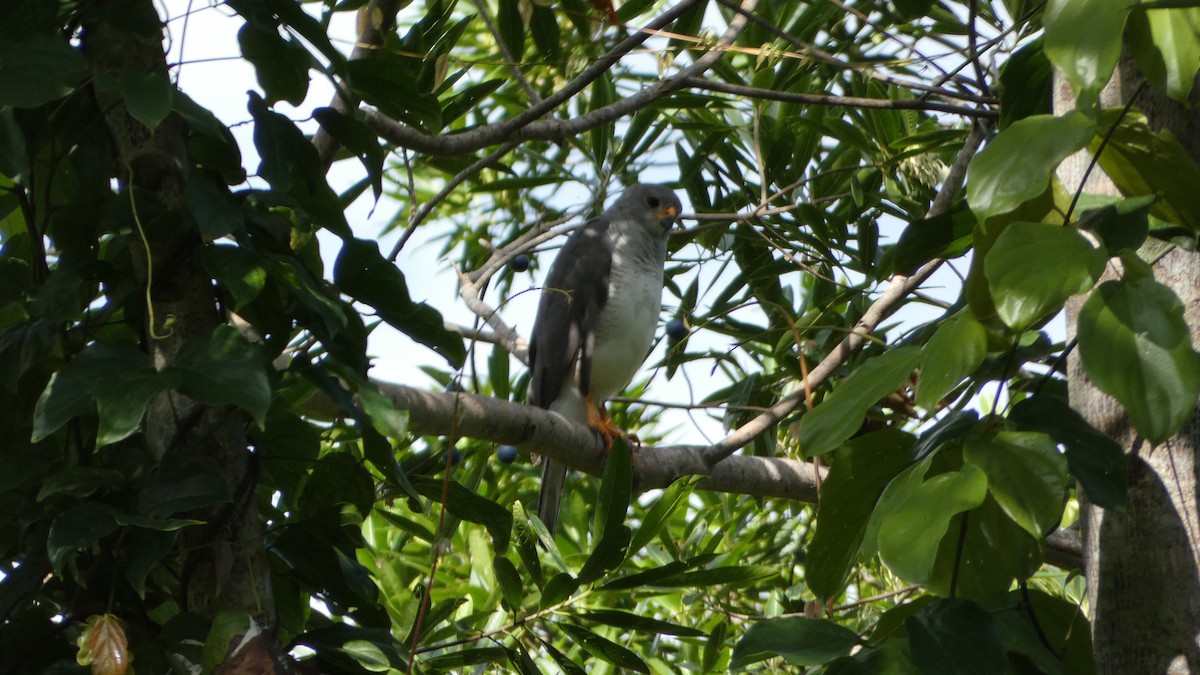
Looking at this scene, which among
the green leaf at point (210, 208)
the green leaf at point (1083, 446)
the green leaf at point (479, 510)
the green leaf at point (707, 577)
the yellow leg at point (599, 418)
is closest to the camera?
the green leaf at point (1083, 446)

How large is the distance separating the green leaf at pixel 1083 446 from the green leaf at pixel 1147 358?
0.64ft

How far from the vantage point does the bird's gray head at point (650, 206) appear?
196 inches

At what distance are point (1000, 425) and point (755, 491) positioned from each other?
2050mm

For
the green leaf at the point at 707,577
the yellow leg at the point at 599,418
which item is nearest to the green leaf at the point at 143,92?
the green leaf at the point at 707,577

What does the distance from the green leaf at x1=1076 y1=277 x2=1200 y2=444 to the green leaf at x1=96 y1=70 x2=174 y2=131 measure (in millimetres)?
1140

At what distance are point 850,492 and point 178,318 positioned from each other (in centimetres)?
102

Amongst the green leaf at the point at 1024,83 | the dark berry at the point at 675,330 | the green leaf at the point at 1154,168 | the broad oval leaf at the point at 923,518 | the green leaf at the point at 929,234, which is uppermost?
the dark berry at the point at 675,330

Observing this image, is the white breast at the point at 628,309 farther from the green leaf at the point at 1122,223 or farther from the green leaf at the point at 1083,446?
the green leaf at the point at 1122,223

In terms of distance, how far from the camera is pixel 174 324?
5.62 feet

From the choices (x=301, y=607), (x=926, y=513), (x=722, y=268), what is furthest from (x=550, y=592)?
(x=722, y=268)

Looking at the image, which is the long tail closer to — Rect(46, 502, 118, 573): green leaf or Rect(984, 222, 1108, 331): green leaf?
Rect(46, 502, 118, 573): green leaf

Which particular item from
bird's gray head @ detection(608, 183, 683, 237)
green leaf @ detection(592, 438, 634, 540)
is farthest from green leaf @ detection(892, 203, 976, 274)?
bird's gray head @ detection(608, 183, 683, 237)

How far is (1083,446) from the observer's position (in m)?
1.33

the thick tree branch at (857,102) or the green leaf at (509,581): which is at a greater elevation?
the thick tree branch at (857,102)
